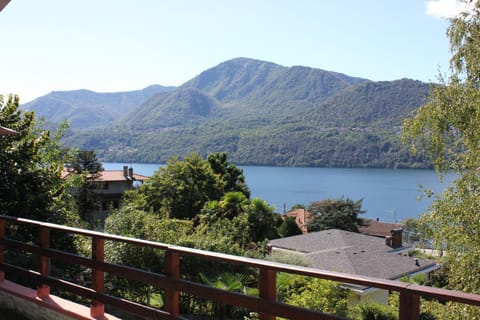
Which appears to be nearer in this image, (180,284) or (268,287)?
(268,287)

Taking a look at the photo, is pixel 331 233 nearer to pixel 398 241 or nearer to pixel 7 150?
pixel 398 241

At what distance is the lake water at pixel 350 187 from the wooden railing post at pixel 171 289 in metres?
76.8

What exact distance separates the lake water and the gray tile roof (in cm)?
5070

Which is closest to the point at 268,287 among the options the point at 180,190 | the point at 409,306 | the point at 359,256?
the point at 409,306

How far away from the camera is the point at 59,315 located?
12.2 ft

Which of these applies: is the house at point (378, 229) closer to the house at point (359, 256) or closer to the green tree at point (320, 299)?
the house at point (359, 256)

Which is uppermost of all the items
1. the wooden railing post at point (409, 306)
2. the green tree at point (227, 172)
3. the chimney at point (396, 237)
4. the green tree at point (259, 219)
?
the wooden railing post at point (409, 306)

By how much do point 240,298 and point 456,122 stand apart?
236 inches

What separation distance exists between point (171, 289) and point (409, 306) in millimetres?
1504

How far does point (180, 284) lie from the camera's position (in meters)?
2.93

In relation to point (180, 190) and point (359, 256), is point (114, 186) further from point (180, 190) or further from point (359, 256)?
point (359, 256)

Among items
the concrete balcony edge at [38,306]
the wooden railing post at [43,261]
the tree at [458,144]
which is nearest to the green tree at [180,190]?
the tree at [458,144]

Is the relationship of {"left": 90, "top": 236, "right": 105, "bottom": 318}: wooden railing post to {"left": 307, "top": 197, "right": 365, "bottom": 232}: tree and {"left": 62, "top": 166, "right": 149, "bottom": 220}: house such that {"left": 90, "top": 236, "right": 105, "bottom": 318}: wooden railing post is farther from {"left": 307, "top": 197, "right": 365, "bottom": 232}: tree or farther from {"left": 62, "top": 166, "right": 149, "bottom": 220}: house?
{"left": 307, "top": 197, "right": 365, "bottom": 232}: tree

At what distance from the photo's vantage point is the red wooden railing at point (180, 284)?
2.05 m
